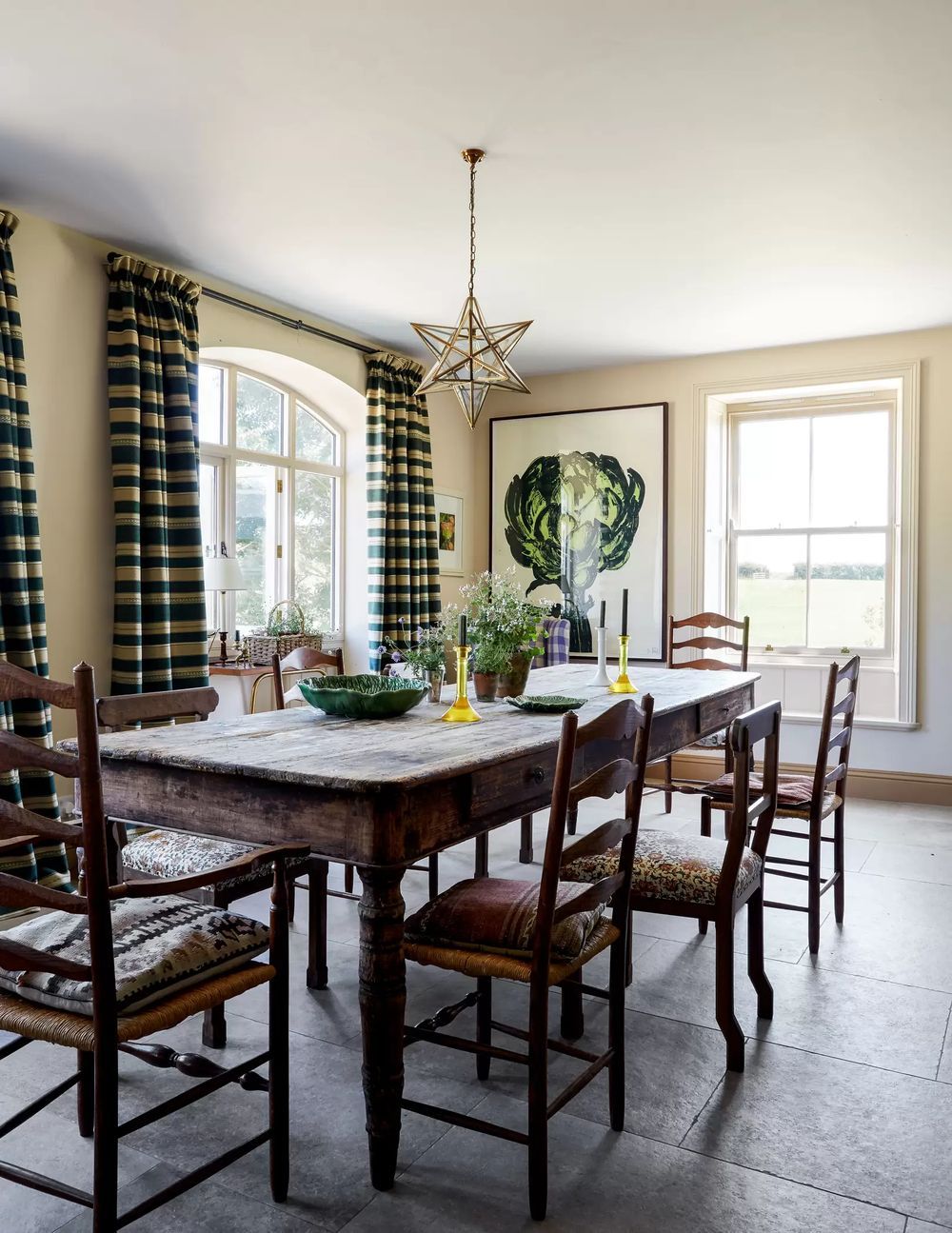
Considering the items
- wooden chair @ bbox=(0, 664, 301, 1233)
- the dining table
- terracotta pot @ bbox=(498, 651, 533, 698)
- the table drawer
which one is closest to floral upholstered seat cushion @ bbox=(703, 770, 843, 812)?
the table drawer

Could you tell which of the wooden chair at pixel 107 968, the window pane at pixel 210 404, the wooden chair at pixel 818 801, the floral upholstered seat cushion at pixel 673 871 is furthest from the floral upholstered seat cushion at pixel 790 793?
the window pane at pixel 210 404

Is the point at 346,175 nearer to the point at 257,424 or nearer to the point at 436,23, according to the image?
the point at 436,23

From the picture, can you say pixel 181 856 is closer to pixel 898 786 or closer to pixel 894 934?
pixel 894 934

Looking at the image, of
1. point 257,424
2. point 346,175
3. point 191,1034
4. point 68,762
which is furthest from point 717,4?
point 257,424

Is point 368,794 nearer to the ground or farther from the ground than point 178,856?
farther from the ground

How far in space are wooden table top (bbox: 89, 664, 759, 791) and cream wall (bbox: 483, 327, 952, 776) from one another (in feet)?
9.52

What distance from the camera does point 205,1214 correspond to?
5.54 ft

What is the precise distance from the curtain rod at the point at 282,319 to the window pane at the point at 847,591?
9.92ft

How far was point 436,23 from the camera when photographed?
244cm

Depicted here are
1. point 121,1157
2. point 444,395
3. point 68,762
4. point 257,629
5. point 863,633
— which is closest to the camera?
point 68,762

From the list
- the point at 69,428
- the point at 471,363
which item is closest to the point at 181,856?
the point at 471,363

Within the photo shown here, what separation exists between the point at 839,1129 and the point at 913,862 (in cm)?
235

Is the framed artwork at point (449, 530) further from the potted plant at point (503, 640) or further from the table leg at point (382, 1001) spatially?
the table leg at point (382, 1001)

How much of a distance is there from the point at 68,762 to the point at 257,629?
3.59 m
